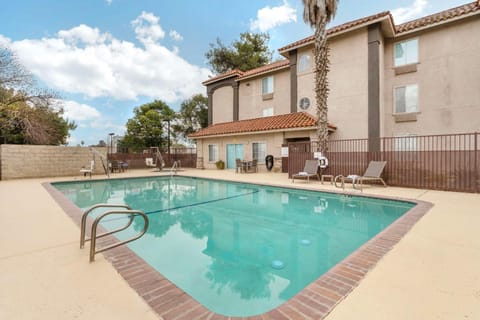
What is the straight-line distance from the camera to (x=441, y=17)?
1241 cm

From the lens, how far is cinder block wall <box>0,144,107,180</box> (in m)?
Answer: 13.3

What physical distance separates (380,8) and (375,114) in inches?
271

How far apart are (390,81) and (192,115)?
928 inches

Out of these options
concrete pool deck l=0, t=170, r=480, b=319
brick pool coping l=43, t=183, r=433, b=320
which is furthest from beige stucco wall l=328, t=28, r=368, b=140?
brick pool coping l=43, t=183, r=433, b=320

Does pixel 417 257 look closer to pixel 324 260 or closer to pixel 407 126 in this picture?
pixel 324 260

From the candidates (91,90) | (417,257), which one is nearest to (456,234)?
(417,257)

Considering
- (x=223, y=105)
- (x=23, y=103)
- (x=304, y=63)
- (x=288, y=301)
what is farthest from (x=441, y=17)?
(x=23, y=103)

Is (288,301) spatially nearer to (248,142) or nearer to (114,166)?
(248,142)

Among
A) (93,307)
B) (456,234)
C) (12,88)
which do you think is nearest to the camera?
(93,307)

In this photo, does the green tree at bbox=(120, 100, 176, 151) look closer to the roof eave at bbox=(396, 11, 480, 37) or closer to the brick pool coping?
the roof eave at bbox=(396, 11, 480, 37)

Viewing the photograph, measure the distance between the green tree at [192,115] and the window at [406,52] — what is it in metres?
22.2

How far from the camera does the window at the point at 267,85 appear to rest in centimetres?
1880

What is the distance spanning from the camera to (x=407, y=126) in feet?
44.9

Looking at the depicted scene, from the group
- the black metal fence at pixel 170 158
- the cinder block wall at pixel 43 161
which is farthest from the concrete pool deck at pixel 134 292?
the black metal fence at pixel 170 158
